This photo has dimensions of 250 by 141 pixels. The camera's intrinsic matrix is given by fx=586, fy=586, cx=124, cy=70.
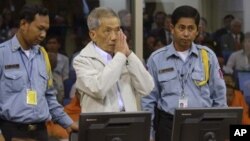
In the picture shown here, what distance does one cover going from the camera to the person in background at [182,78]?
12.4 ft

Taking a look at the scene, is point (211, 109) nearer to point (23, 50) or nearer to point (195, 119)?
point (195, 119)

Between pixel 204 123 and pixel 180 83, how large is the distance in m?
0.92

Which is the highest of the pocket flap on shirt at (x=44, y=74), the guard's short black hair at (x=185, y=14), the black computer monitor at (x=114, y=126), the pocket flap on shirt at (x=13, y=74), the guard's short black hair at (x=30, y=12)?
the guard's short black hair at (x=30, y=12)

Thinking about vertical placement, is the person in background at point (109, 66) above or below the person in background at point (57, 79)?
above

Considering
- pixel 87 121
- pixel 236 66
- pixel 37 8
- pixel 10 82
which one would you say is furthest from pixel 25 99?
pixel 236 66

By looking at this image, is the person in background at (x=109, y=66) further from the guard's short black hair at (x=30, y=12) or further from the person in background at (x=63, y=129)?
the person in background at (x=63, y=129)

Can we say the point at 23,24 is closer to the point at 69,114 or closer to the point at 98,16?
the point at 98,16

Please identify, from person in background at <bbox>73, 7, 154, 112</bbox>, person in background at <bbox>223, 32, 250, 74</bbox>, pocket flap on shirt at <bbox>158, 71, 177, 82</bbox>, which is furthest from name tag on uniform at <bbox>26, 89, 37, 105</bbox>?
person in background at <bbox>223, 32, 250, 74</bbox>

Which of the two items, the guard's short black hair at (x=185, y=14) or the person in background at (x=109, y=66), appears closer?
the person in background at (x=109, y=66)

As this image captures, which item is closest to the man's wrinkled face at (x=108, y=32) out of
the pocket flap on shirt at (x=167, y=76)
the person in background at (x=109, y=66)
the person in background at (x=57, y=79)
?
the person in background at (x=109, y=66)

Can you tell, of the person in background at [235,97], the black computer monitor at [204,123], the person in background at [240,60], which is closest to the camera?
the black computer monitor at [204,123]

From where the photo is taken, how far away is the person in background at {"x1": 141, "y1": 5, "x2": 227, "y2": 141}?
3.79 meters

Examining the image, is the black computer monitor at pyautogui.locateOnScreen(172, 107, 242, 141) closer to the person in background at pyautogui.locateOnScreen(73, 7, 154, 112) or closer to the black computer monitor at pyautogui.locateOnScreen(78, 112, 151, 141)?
the black computer monitor at pyautogui.locateOnScreen(78, 112, 151, 141)

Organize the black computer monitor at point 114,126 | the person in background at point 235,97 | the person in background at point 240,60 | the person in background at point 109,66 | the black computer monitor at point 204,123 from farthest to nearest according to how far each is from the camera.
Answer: the person in background at point 240,60
the person in background at point 235,97
the person in background at point 109,66
the black computer monitor at point 204,123
the black computer monitor at point 114,126
